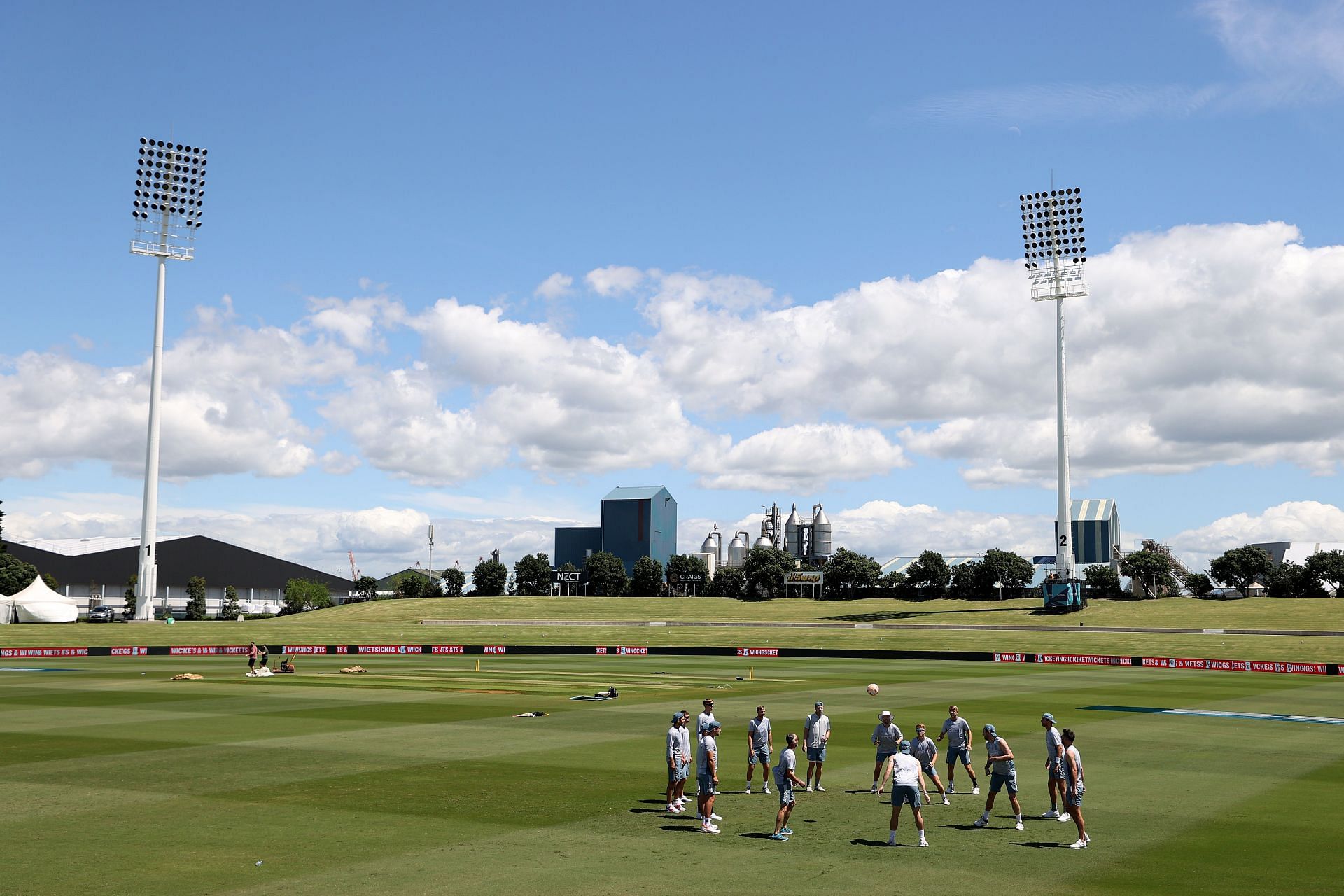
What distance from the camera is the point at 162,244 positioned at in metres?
121

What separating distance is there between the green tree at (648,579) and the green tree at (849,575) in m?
32.5

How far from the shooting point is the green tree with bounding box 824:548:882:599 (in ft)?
586

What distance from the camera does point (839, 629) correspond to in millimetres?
108062

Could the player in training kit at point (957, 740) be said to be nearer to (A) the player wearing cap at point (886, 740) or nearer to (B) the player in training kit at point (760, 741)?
(A) the player wearing cap at point (886, 740)

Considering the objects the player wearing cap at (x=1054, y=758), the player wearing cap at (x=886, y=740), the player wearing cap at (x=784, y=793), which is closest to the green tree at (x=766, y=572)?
the player wearing cap at (x=886, y=740)

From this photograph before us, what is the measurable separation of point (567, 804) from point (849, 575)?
6340 inches

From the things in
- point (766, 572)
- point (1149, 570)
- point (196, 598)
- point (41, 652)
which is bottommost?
point (196, 598)

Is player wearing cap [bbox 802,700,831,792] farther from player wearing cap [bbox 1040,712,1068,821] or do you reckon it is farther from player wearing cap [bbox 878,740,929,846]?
player wearing cap [bbox 1040,712,1068,821]

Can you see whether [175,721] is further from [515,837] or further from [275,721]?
[515,837]

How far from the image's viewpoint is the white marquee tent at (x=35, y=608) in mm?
125812

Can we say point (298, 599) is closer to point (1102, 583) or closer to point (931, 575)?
point (931, 575)

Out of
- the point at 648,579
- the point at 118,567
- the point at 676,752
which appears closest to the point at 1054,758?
the point at 676,752

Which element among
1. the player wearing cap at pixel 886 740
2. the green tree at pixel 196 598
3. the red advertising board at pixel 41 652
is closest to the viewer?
the player wearing cap at pixel 886 740

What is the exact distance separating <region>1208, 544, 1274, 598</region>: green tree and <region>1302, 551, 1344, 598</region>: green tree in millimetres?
8118
